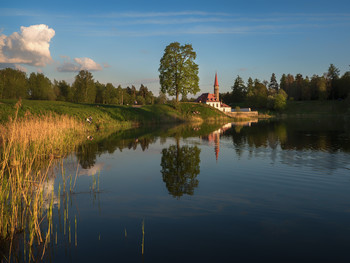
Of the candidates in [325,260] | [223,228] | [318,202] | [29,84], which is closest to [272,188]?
[318,202]

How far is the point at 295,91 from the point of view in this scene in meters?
160

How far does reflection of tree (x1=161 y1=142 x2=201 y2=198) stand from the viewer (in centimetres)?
1273

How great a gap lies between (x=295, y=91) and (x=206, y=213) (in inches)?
6602

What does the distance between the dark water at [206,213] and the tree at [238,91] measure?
510 ft

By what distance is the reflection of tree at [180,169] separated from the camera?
1273 centimetres

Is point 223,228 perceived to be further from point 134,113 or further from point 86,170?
point 134,113

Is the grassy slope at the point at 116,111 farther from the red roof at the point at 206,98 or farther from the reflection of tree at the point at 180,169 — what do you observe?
the red roof at the point at 206,98

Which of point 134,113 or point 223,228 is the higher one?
point 134,113

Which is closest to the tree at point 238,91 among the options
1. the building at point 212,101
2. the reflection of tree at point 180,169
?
the building at point 212,101

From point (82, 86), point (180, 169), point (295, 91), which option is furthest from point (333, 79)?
point (180, 169)

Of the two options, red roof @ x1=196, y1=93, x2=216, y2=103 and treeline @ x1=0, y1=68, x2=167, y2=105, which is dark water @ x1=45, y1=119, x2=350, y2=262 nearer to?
treeline @ x1=0, y1=68, x2=167, y2=105

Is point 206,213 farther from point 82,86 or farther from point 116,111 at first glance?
point 82,86

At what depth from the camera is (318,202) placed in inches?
421

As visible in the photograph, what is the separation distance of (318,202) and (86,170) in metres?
12.4
